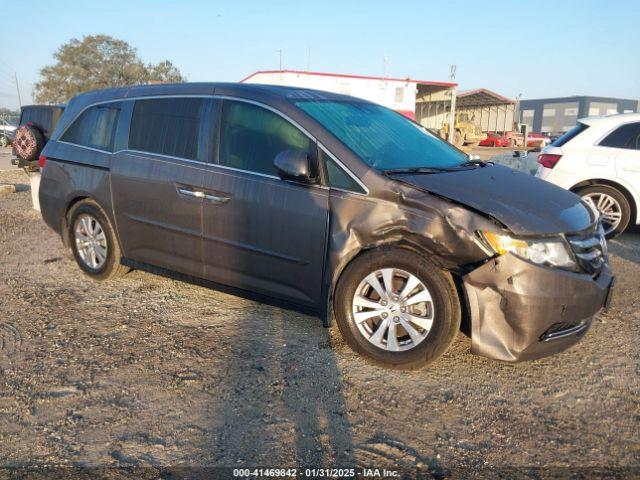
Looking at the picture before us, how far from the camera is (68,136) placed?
4.90 metres

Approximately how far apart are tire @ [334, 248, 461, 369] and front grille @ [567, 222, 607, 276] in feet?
2.47

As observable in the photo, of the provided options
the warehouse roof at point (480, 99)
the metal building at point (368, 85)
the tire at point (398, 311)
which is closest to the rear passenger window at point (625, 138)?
the tire at point (398, 311)

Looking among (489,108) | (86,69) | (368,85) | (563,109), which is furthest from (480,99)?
(563,109)

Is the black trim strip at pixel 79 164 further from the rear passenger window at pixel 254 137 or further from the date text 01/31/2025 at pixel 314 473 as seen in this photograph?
the date text 01/31/2025 at pixel 314 473

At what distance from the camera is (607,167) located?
21.5 ft

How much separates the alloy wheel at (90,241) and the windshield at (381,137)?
2.32 m

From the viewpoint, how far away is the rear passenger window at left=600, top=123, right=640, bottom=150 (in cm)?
648

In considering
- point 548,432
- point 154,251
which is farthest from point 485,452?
point 154,251

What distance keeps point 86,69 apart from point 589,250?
55811mm

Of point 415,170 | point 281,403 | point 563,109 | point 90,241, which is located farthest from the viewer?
point 563,109

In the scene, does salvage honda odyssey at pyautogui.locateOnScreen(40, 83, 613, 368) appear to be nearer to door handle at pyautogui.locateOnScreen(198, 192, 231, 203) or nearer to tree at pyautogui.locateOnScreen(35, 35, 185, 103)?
door handle at pyautogui.locateOnScreen(198, 192, 231, 203)

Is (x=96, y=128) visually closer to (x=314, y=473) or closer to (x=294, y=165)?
(x=294, y=165)

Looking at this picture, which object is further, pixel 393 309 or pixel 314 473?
pixel 393 309

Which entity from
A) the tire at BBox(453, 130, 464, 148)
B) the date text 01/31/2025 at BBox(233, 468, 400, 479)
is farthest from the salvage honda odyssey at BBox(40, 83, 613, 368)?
the tire at BBox(453, 130, 464, 148)
